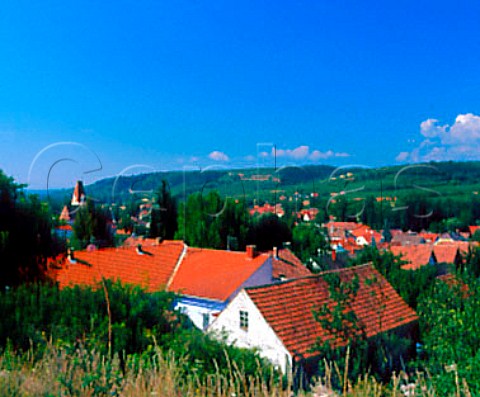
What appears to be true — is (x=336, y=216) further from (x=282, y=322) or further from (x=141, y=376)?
(x=141, y=376)

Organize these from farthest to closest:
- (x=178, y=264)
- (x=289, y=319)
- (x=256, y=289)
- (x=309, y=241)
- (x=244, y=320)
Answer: (x=309, y=241), (x=178, y=264), (x=256, y=289), (x=244, y=320), (x=289, y=319)

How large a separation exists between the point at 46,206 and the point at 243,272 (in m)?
12.8

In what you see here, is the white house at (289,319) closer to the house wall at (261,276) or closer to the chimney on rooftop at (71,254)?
the chimney on rooftop at (71,254)

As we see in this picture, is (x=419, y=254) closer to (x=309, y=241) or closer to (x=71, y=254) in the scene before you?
(x=309, y=241)

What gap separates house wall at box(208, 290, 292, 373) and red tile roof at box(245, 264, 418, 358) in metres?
0.16

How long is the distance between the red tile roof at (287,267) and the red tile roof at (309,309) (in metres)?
8.65

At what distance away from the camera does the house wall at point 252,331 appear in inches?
555

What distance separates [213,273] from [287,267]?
6211 mm

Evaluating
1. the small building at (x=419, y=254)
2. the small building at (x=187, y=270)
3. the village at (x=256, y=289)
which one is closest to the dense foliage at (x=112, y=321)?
the village at (x=256, y=289)

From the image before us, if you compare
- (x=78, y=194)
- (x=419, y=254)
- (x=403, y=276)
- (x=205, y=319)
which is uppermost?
(x=78, y=194)

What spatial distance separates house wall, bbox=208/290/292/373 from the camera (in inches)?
555

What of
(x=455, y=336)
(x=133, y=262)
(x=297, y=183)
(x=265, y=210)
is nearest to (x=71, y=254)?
(x=133, y=262)

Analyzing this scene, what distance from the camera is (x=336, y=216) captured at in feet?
313

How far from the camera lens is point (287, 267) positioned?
28438 mm
